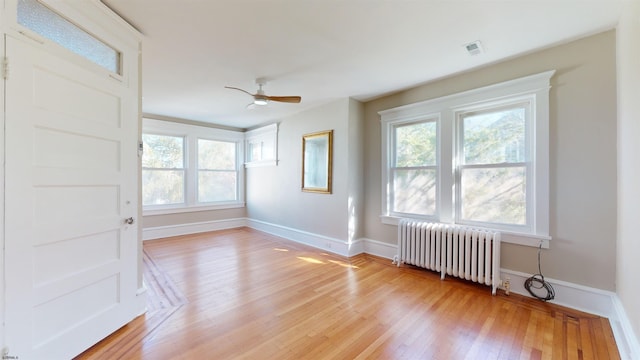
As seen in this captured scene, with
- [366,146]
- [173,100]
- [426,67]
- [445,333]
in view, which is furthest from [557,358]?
[173,100]

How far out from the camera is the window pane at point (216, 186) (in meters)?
5.92

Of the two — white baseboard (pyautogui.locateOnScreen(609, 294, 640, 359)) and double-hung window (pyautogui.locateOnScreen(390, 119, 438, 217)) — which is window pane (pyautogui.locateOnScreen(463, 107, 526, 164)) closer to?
double-hung window (pyautogui.locateOnScreen(390, 119, 438, 217))

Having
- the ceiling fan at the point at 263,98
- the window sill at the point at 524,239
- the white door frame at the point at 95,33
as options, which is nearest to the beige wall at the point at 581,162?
the window sill at the point at 524,239

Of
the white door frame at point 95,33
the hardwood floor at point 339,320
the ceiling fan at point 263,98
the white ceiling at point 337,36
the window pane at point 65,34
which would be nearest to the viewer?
the white door frame at point 95,33

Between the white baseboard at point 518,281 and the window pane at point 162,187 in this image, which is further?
the window pane at point 162,187

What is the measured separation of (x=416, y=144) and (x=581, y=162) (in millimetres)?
1716

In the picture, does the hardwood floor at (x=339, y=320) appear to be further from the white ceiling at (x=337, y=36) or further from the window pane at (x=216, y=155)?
the window pane at (x=216, y=155)

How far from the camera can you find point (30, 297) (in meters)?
1.50

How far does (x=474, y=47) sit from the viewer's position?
2.51m

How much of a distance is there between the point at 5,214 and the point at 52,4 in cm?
131

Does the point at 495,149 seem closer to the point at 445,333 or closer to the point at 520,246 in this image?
the point at 520,246

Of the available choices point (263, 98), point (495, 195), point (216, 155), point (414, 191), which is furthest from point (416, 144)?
point (216, 155)

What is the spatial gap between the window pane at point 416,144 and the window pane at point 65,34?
342cm

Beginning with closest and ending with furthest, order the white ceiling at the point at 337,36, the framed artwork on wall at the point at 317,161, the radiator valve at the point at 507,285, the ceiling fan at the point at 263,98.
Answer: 1. the white ceiling at the point at 337,36
2. the radiator valve at the point at 507,285
3. the ceiling fan at the point at 263,98
4. the framed artwork on wall at the point at 317,161
